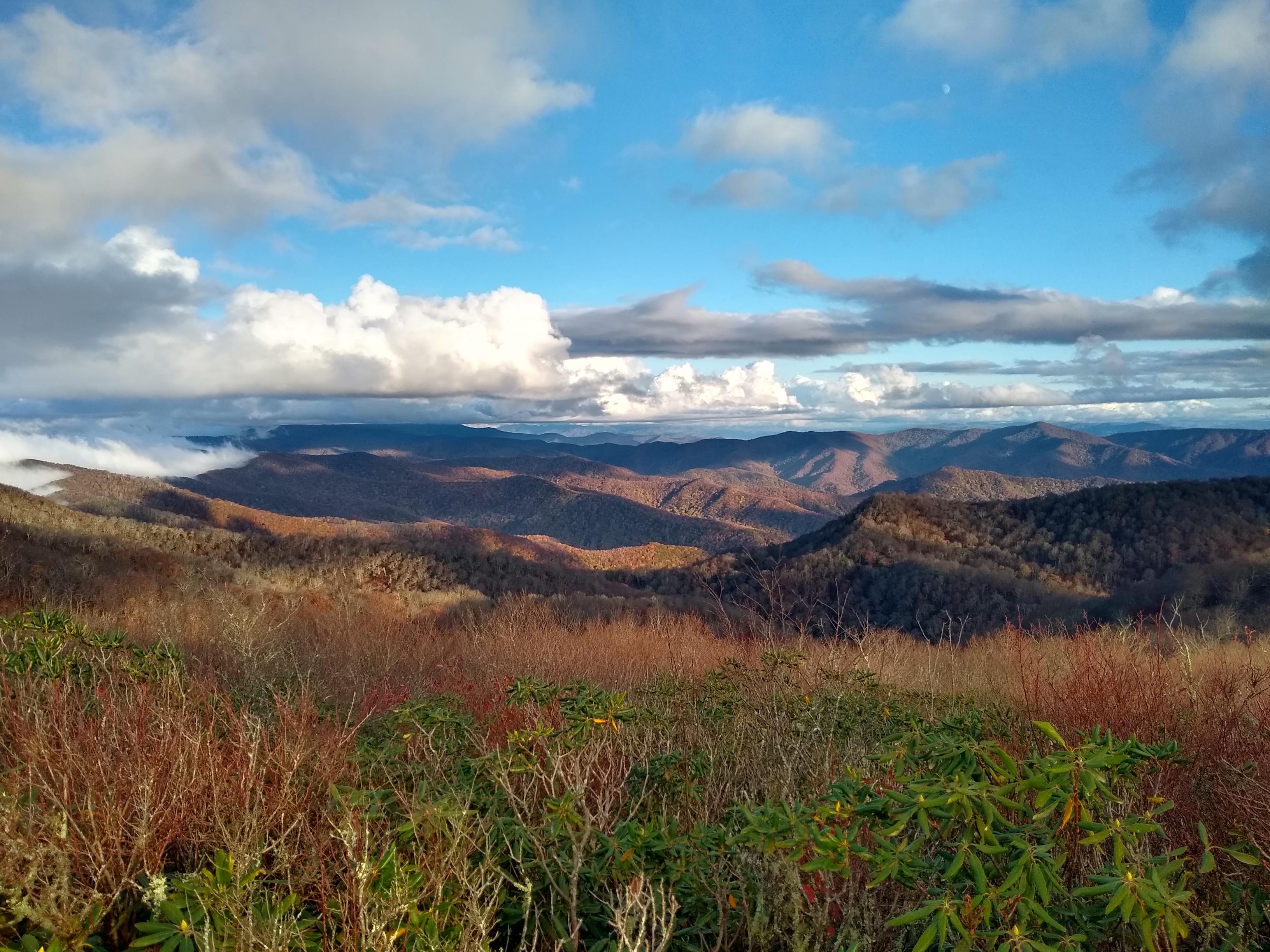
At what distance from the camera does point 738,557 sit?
2717 inches

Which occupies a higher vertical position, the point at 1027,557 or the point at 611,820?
the point at 611,820

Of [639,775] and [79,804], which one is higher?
[79,804]

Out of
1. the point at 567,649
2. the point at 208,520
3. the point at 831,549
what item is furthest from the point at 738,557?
the point at 208,520

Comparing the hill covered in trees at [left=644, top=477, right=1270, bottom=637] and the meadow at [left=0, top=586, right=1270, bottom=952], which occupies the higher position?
the meadow at [left=0, top=586, right=1270, bottom=952]

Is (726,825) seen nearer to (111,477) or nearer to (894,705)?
Result: (894,705)

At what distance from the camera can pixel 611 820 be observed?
4.07 m

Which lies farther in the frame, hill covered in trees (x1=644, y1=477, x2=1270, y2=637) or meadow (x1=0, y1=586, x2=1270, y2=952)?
hill covered in trees (x1=644, y1=477, x2=1270, y2=637)

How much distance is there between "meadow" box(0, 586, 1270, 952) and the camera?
8.02ft

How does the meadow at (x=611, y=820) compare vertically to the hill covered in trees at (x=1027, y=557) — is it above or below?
above

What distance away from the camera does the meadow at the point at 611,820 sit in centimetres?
244

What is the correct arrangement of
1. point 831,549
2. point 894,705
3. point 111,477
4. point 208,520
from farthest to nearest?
point 111,477, point 208,520, point 831,549, point 894,705

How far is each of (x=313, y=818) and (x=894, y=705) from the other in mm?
4342

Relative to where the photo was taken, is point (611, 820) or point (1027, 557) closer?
point (611, 820)

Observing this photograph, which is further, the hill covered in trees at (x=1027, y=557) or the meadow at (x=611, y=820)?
the hill covered in trees at (x=1027, y=557)
